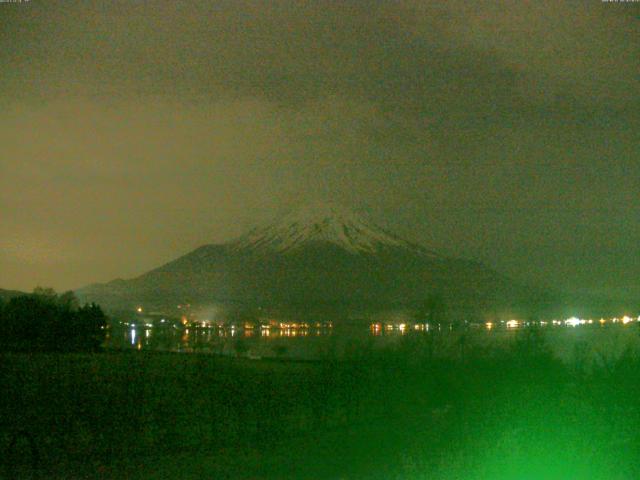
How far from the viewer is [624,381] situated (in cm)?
1390

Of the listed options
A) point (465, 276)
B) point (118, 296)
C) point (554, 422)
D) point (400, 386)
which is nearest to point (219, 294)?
point (118, 296)

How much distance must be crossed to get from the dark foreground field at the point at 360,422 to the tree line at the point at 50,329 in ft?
58.9

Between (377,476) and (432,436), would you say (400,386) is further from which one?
(377,476)

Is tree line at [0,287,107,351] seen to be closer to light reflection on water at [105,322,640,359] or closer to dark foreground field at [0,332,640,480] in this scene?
light reflection on water at [105,322,640,359]

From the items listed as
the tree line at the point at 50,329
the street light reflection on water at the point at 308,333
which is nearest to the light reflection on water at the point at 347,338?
the street light reflection on water at the point at 308,333

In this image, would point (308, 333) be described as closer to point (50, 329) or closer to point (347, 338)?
point (50, 329)

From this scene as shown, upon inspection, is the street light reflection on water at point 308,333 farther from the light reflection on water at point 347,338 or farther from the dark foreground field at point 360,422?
the dark foreground field at point 360,422

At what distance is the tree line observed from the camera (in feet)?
134

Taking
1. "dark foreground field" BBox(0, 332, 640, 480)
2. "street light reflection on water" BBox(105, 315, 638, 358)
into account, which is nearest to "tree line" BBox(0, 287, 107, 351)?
"street light reflection on water" BBox(105, 315, 638, 358)

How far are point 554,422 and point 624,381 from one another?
2.67 metres

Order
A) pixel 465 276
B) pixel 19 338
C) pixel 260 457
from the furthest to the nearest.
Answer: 1. pixel 465 276
2. pixel 19 338
3. pixel 260 457

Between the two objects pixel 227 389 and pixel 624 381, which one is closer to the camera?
pixel 624 381

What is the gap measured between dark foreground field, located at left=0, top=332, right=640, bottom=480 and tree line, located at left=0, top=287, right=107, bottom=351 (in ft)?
58.9

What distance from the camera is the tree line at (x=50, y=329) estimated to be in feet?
134
